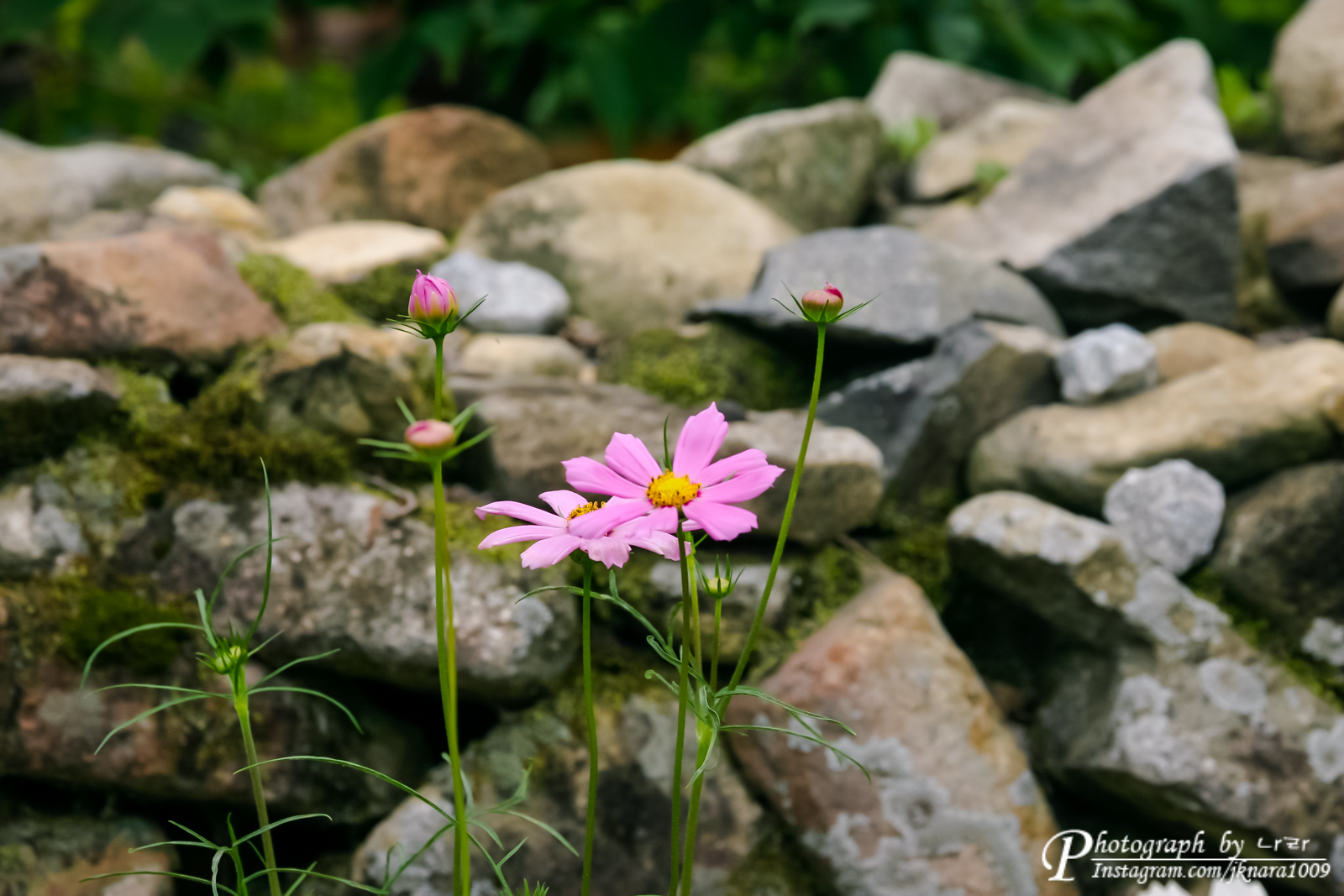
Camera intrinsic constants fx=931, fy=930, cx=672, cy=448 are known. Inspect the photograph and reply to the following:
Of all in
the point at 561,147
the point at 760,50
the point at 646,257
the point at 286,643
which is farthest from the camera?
the point at 561,147

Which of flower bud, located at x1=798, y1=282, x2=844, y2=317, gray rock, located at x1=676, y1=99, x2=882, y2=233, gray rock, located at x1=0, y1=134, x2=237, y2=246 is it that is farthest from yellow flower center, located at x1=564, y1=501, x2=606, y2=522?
gray rock, located at x1=0, y1=134, x2=237, y2=246

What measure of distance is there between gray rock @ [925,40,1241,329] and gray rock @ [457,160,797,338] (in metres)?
0.76

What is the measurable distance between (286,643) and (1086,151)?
9.18 feet

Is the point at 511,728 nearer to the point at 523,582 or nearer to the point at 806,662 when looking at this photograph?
the point at 523,582

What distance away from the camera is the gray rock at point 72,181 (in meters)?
3.08

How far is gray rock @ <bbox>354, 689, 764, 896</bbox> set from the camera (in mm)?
1804

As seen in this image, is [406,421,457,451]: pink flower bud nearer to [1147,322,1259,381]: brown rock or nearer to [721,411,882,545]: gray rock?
[721,411,882,545]: gray rock

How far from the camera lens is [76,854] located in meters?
1.77

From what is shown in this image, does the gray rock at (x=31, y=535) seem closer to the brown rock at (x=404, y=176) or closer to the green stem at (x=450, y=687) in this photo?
the green stem at (x=450, y=687)

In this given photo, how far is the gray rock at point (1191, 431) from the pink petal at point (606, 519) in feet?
5.42

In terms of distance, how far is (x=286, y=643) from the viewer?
72.1 inches

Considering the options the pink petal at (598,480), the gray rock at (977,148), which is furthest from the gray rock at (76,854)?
the gray rock at (977,148)

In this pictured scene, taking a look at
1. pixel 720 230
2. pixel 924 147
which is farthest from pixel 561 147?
pixel 720 230

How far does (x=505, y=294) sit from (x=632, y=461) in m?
1.79
